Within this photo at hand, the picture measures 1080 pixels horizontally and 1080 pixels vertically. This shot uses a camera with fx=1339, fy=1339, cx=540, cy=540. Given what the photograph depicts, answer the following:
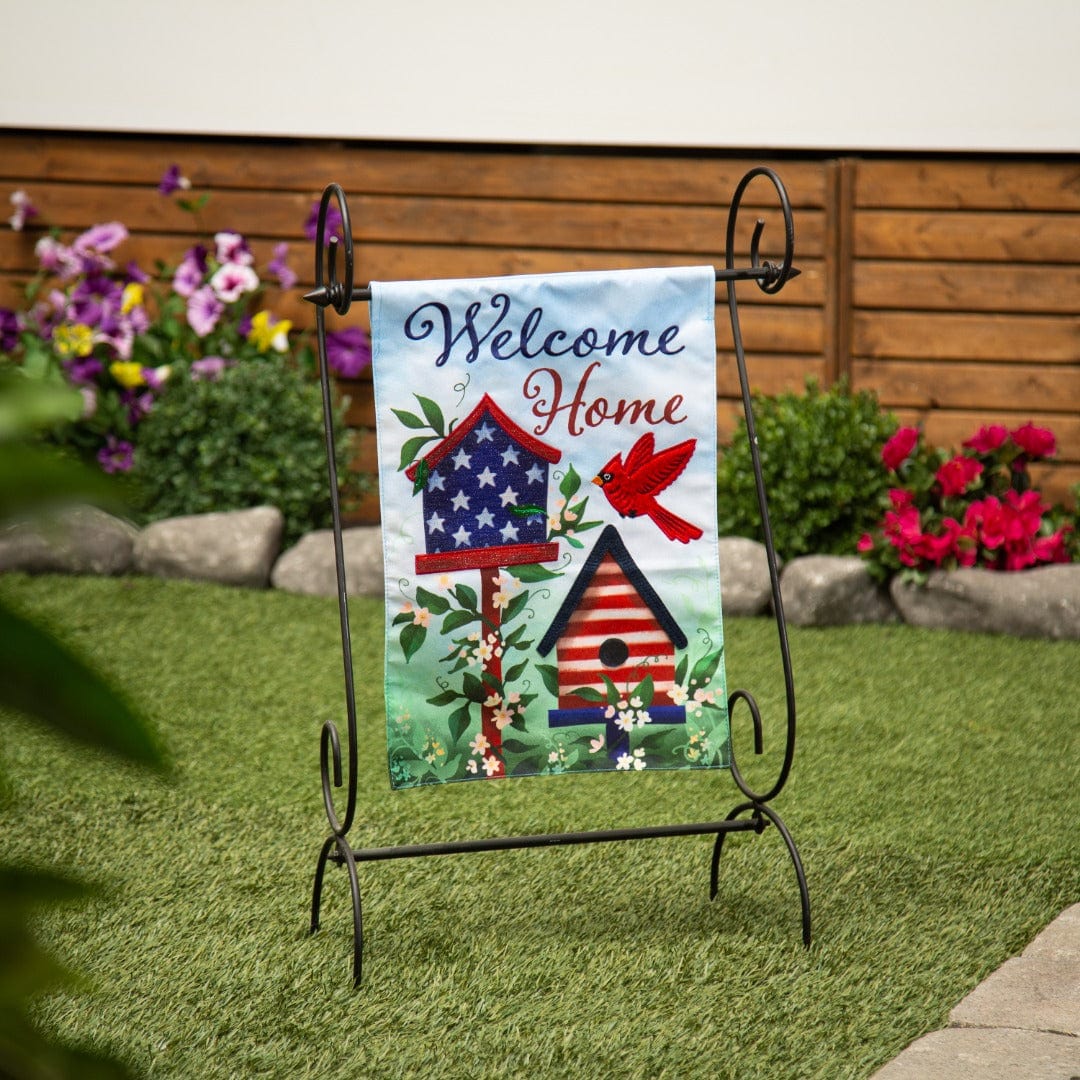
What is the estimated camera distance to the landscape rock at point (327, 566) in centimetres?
522

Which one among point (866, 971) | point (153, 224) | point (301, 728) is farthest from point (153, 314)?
point (866, 971)

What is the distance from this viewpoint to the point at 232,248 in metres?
5.86

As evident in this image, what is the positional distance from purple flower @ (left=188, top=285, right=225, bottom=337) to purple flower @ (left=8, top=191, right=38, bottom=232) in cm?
89

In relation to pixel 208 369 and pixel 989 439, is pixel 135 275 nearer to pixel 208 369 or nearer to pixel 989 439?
pixel 208 369

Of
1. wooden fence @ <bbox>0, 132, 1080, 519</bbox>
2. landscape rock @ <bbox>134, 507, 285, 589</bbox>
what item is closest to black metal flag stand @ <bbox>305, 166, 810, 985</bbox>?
landscape rock @ <bbox>134, 507, 285, 589</bbox>

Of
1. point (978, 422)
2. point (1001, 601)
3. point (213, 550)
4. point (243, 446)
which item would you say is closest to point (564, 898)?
point (1001, 601)

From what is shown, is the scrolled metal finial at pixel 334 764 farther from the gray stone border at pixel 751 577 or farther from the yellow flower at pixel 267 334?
the yellow flower at pixel 267 334

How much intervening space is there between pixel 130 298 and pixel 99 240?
325 millimetres

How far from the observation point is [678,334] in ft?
7.84

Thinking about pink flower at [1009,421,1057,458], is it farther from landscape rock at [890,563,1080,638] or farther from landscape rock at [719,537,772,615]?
landscape rock at [719,537,772,615]

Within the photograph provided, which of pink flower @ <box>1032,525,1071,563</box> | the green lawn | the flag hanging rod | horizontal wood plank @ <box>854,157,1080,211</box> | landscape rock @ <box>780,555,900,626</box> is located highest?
horizontal wood plank @ <box>854,157,1080,211</box>

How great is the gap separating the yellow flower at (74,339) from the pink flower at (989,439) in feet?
12.2

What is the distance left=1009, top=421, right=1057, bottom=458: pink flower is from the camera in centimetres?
491

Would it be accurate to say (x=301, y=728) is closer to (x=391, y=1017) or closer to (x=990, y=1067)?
(x=391, y=1017)
